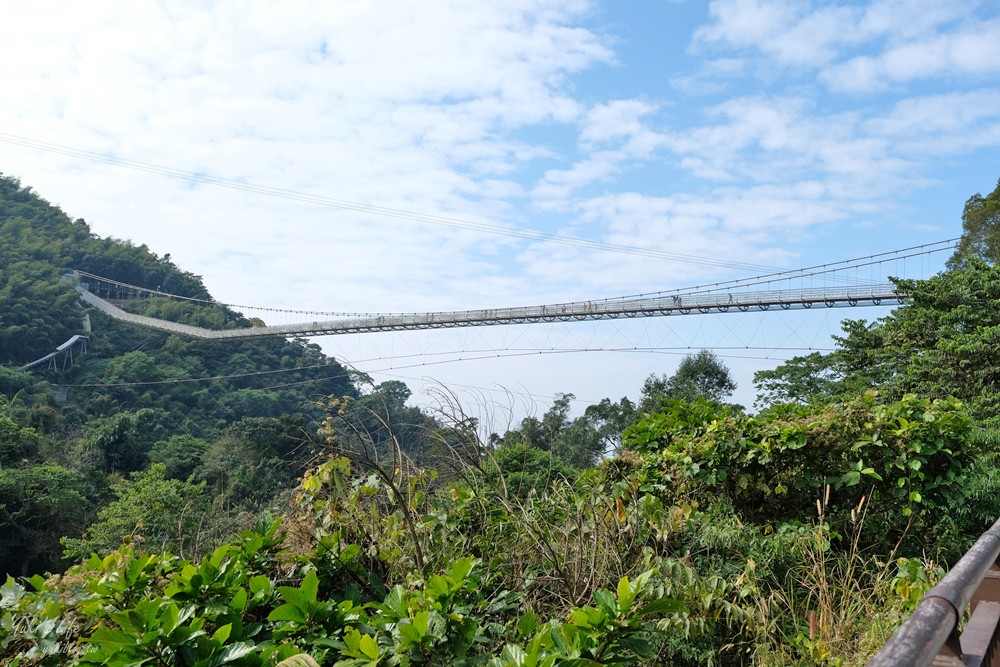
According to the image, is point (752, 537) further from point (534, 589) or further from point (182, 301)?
point (182, 301)

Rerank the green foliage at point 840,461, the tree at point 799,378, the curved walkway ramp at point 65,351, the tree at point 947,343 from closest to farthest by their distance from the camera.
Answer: the green foliage at point 840,461
the tree at point 947,343
the tree at point 799,378
the curved walkway ramp at point 65,351

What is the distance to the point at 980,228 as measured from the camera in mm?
21375

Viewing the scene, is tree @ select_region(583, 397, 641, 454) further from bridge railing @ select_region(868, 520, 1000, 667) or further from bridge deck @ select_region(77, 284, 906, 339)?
bridge railing @ select_region(868, 520, 1000, 667)

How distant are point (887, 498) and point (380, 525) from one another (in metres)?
2.65

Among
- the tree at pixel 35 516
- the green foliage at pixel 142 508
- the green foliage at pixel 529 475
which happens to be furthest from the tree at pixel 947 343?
the tree at pixel 35 516

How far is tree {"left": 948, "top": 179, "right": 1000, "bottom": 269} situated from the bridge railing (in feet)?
72.8

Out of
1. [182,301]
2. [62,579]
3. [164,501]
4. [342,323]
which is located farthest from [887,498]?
[182,301]

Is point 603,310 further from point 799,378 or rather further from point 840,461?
point 840,461

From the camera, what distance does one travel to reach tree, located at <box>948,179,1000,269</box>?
20.4m

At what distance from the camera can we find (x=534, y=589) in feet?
8.16

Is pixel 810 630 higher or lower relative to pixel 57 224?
lower

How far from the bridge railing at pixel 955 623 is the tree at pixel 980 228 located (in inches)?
874

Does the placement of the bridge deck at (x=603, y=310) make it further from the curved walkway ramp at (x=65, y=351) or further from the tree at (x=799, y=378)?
the curved walkway ramp at (x=65, y=351)

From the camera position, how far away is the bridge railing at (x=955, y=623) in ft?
2.15
